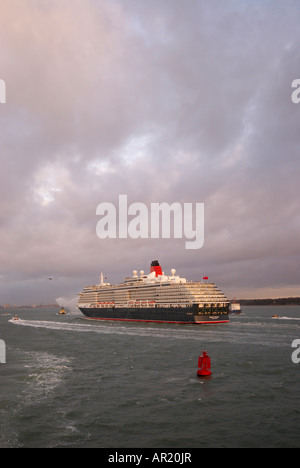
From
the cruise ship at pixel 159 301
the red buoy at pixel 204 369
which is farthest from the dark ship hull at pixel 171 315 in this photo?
the red buoy at pixel 204 369

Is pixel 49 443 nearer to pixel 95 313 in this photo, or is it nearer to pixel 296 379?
pixel 296 379

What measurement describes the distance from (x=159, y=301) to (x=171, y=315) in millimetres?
8550

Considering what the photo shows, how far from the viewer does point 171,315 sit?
90188 millimetres

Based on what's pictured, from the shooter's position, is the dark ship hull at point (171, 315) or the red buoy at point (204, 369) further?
the dark ship hull at point (171, 315)

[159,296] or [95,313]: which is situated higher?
[159,296]

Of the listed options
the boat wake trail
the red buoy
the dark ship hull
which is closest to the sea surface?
the red buoy

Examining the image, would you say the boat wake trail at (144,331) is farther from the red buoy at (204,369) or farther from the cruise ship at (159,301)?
the red buoy at (204,369)

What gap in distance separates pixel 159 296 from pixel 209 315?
18497 mm

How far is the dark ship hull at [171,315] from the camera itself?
85062mm

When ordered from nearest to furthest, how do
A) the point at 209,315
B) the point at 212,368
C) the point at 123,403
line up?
the point at 123,403, the point at 212,368, the point at 209,315

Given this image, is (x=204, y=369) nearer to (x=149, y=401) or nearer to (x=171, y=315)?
(x=149, y=401)

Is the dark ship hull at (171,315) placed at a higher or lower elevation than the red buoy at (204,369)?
lower

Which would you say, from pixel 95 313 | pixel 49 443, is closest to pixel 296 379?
pixel 49 443
